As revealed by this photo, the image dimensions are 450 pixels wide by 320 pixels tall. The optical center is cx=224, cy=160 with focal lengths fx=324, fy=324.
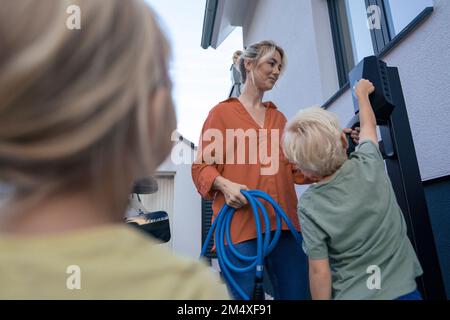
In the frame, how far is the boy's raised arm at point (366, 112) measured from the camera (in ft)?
3.77

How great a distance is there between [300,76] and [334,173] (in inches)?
99.8

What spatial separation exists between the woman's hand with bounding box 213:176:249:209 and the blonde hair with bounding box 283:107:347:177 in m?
0.26

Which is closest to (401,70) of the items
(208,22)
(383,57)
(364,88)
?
(383,57)

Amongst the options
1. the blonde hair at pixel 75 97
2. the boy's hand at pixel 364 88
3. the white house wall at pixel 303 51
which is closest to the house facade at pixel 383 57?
the white house wall at pixel 303 51

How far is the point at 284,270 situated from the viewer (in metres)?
1.32

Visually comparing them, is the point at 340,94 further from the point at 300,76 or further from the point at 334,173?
the point at 334,173

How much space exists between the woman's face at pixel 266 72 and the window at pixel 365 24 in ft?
2.47

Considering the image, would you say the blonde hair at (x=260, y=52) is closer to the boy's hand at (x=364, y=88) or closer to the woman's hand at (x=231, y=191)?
the boy's hand at (x=364, y=88)

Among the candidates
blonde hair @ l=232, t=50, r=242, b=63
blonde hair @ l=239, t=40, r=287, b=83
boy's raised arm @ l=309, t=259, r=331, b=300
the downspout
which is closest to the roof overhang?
the downspout

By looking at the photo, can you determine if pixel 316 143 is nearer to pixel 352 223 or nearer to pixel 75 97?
pixel 352 223

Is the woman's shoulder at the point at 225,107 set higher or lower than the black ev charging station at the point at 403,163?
higher

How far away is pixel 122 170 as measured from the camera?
1.44 feet

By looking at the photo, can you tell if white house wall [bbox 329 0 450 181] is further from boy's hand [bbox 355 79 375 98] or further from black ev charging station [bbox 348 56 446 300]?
boy's hand [bbox 355 79 375 98]
